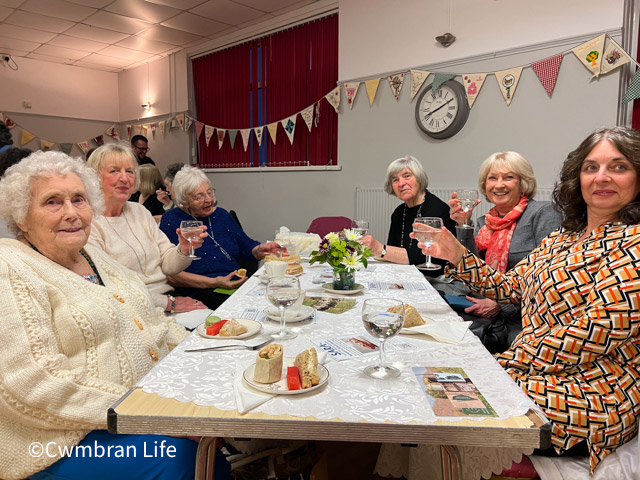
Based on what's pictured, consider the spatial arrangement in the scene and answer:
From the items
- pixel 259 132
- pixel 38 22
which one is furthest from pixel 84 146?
pixel 259 132

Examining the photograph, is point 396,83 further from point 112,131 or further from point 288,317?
point 112,131

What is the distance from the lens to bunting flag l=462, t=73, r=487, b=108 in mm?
3756

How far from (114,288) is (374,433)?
3.51ft

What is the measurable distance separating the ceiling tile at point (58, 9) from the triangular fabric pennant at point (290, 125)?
265cm

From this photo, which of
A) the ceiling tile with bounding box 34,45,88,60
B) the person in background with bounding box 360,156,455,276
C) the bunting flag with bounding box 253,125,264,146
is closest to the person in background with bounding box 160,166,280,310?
the person in background with bounding box 360,156,455,276

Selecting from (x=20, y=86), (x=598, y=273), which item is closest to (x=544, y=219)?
(x=598, y=273)

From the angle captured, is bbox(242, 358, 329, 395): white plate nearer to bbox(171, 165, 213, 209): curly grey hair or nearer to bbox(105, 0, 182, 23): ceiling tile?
bbox(171, 165, 213, 209): curly grey hair

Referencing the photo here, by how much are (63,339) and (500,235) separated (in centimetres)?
223

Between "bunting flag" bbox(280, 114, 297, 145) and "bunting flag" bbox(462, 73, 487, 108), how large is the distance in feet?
7.31

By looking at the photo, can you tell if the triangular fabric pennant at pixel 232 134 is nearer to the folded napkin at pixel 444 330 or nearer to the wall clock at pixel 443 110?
the wall clock at pixel 443 110

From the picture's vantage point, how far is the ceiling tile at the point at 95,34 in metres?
5.74

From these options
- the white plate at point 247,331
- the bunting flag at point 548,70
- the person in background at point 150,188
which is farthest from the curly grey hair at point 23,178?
the bunting flag at point 548,70

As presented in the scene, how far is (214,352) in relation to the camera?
1139 millimetres

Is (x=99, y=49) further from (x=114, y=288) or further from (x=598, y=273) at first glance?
(x=598, y=273)
